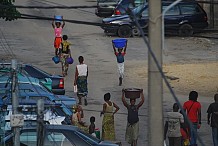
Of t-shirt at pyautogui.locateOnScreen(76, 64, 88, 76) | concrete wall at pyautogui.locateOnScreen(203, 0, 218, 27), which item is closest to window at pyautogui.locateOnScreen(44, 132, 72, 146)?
t-shirt at pyautogui.locateOnScreen(76, 64, 88, 76)

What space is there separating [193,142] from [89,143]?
3.27 meters

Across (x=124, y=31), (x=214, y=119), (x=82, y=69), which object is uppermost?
(x=124, y=31)

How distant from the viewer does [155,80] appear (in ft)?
33.6

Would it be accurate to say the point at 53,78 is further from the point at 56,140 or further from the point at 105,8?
the point at 105,8

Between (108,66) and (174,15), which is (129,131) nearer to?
(108,66)

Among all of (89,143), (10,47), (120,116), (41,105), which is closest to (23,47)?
(10,47)

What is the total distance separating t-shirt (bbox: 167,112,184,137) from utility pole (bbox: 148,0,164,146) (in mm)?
6073

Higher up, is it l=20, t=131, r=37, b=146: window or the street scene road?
the street scene road

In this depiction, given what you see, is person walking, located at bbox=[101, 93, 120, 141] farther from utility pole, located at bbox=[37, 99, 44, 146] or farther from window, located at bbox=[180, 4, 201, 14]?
window, located at bbox=[180, 4, 201, 14]

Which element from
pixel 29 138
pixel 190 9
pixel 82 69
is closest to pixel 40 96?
pixel 82 69

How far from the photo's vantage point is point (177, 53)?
107 feet

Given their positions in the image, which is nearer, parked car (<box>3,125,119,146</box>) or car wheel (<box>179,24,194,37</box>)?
parked car (<box>3,125,119,146</box>)

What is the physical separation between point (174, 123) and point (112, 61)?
1409 centimetres

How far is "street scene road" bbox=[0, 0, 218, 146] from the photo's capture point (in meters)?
23.0
